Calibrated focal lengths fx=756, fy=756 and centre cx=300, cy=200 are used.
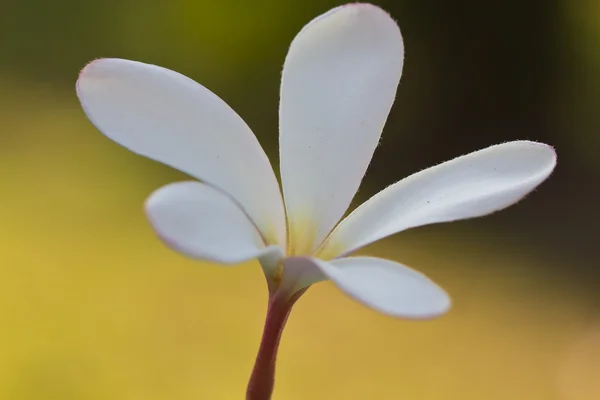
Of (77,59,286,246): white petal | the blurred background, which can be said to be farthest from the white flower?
the blurred background

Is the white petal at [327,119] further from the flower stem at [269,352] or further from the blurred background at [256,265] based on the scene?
the blurred background at [256,265]

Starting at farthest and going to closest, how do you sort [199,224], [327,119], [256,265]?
[256,265] < [327,119] < [199,224]

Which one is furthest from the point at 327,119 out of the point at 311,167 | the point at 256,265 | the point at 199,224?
the point at 256,265

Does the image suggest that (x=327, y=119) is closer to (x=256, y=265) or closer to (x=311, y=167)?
(x=311, y=167)

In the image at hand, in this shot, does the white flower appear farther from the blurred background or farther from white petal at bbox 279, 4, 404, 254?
the blurred background

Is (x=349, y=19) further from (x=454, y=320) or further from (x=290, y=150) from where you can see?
(x=454, y=320)

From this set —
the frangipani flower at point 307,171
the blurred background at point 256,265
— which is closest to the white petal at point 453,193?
the frangipani flower at point 307,171

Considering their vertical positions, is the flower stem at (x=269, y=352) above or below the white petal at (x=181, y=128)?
below
